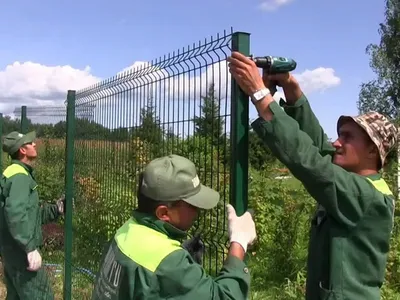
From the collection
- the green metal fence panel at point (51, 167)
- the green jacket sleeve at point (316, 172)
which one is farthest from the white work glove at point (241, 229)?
the green metal fence panel at point (51, 167)

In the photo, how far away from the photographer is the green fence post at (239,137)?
2.94 meters

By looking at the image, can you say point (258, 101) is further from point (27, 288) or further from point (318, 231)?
point (27, 288)

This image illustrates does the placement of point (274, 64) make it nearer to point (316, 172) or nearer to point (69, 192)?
point (316, 172)

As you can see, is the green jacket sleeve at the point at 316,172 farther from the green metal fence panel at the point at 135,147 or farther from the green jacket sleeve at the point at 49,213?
the green jacket sleeve at the point at 49,213

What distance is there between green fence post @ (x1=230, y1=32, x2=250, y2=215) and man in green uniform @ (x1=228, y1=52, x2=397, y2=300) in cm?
11

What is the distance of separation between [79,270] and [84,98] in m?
1.67

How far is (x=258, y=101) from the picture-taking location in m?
2.75

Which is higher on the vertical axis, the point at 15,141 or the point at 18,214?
the point at 15,141

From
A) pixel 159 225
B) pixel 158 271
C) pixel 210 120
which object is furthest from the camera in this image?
pixel 210 120

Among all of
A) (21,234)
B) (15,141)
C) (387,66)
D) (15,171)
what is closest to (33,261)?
(21,234)

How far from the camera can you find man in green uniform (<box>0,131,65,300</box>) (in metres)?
5.59

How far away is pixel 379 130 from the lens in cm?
282

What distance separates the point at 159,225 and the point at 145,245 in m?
0.13

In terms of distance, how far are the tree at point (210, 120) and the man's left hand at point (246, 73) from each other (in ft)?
1.28
